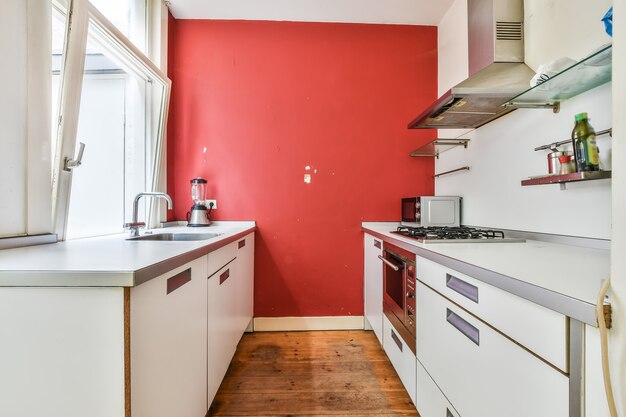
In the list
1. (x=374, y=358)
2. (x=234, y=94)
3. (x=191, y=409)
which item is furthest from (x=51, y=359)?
(x=234, y=94)

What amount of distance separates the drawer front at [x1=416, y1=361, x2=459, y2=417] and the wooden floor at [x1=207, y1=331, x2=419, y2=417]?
0.25 meters

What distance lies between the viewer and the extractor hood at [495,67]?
142 cm

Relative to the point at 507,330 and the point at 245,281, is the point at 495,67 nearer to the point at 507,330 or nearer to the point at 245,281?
the point at 507,330

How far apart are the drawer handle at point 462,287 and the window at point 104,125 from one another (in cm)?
181

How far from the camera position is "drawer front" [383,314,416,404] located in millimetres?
1440

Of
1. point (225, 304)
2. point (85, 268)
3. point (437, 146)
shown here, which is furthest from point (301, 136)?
point (85, 268)

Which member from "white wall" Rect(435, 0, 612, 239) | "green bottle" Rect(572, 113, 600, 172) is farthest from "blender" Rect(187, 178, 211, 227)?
"green bottle" Rect(572, 113, 600, 172)

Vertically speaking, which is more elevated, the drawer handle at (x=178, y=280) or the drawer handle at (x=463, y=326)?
the drawer handle at (x=178, y=280)

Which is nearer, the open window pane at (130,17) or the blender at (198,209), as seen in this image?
the open window pane at (130,17)

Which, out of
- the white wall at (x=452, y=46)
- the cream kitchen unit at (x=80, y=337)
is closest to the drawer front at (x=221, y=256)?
the cream kitchen unit at (x=80, y=337)

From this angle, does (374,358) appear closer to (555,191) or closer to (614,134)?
(555,191)

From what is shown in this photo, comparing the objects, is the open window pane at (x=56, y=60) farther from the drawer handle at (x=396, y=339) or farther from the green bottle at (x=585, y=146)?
the green bottle at (x=585, y=146)

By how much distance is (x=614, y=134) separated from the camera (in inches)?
20.8

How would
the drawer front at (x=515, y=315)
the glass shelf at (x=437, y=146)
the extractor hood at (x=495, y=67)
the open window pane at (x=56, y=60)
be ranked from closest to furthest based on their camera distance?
the drawer front at (x=515, y=315), the open window pane at (x=56, y=60), the extractor hood at (x=495, y=67), the glass shelf at (x=437, y=146)
